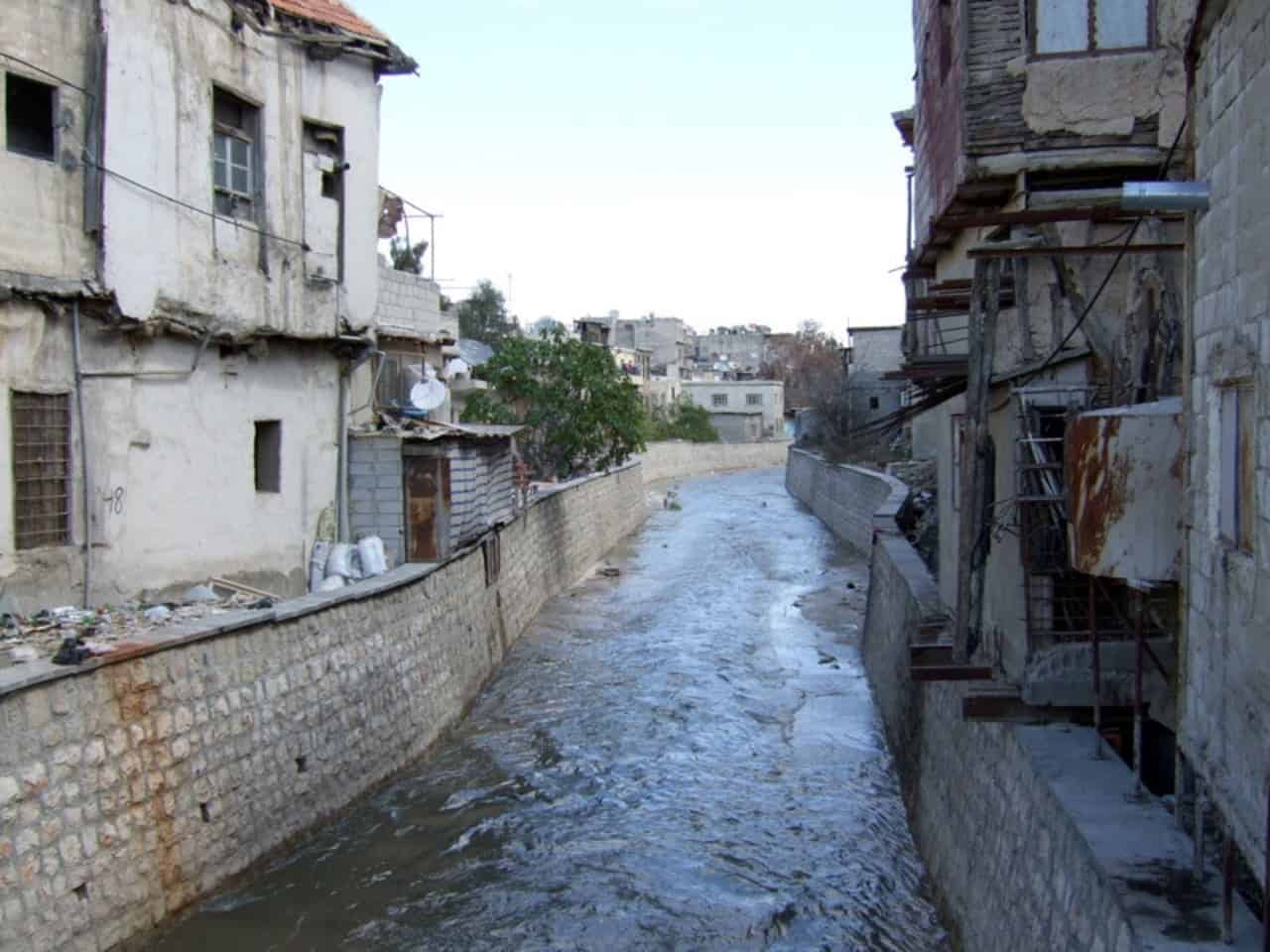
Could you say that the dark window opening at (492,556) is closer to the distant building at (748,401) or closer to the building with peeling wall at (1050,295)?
the building with peeling wall at (1050,295)

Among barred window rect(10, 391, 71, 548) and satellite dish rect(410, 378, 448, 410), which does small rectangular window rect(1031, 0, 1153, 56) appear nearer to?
barred window rect(10, 391, 71, 548)

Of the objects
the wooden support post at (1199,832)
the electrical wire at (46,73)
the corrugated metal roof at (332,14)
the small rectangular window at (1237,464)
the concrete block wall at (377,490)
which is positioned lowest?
the wooden support post at (1199,832)

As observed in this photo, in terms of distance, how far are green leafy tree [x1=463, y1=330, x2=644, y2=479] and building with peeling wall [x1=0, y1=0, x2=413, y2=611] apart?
46.3 feet

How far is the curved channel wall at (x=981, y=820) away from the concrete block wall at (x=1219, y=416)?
0.82 m

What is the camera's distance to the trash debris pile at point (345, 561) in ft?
46.8

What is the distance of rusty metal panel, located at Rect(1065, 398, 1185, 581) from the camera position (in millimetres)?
6434

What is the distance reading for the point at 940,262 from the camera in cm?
1448

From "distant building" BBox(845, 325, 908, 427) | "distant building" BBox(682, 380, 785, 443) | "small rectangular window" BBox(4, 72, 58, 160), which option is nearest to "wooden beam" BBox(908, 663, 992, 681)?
"small rectangular window" BBox(4, 72, 58, 160)

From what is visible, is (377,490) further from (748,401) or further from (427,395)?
(748,401)

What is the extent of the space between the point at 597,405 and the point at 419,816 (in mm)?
18744

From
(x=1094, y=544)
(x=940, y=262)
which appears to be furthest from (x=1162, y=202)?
(x=940, y=262)

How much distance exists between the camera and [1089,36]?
9969mm

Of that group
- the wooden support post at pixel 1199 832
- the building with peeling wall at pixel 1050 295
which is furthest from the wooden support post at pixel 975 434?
the wooden support post at pixel 1199 832

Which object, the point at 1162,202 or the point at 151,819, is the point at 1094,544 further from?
the point at 151,819
